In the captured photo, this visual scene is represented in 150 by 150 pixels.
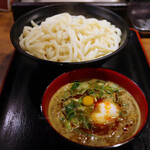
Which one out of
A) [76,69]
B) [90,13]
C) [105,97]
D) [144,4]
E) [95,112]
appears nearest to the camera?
[95,112]

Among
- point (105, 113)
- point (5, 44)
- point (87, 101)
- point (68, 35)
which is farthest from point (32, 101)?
point (5, 44)

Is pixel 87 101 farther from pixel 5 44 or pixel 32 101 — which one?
pixel 5 44

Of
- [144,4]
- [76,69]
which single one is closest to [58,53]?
[76,69]

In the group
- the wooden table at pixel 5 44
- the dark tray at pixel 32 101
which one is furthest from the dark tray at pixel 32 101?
the wooden table at pixel 5 44

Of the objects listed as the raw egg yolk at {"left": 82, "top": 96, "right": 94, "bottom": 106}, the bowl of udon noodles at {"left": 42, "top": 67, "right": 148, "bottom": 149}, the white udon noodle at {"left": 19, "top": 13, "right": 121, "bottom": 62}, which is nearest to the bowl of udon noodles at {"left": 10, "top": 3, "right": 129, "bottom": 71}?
the white udon noodle at {"left": 19, "top": 13, "right": 121, "bottom": 62}

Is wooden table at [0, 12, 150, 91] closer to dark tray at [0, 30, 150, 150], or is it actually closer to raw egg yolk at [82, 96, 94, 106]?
dark tray at [0, 30, 150, 150]

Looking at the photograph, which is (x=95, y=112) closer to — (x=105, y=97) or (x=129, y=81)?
(x=105, y=97)

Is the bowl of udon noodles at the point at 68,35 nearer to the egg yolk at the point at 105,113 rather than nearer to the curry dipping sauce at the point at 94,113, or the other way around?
the curry dipping sauce at the point at 94,113
